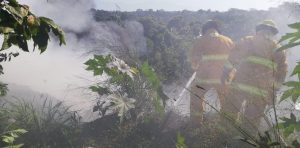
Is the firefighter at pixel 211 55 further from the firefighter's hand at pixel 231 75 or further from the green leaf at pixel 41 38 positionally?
the green leaf at pixel 41 38

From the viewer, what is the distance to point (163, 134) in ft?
19.7

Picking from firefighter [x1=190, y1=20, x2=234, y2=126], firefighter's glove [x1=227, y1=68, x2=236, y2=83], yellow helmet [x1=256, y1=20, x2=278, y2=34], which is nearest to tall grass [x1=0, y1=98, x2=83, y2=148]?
firefighter [x1=190, y1=20, x2=234, y2=126]

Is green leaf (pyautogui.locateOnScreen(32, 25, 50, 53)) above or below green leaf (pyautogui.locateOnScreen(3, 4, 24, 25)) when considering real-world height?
below

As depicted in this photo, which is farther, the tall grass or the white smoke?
the white smoke

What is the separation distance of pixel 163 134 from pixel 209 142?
0.90m

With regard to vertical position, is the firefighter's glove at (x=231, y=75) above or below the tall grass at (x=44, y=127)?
above

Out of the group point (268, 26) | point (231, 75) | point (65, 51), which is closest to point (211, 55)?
point (231, 75)

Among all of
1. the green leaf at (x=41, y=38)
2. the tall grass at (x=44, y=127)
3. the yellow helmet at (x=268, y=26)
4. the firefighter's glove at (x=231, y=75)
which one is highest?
the green leaf at (x=41, y=38)

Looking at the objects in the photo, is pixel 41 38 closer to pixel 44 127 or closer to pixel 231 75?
pixel 44 127

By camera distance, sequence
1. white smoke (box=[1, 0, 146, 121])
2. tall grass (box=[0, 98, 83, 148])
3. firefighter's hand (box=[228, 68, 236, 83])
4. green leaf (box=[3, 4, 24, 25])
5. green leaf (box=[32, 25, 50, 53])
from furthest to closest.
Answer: white smoke (box=[1, 0, 146, 121]) < firefighter's hand (box=[228, 68, 236, 83]) < tall grass (box=[0, 98, 83, 148]) < green leaf (box=[32, 25, 50, 53]) < green leaf (box=[3, 4, 24, 25])

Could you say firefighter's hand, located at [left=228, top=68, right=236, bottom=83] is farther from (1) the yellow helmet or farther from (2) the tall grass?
(2) the tall grass

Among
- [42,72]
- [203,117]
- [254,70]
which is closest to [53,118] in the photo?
[203,117]

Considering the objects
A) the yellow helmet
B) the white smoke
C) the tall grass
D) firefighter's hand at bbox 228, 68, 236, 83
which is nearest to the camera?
the tall grass

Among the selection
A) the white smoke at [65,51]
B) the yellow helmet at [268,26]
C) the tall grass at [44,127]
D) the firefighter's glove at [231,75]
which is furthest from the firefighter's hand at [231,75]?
the tall grass at [44,127]
